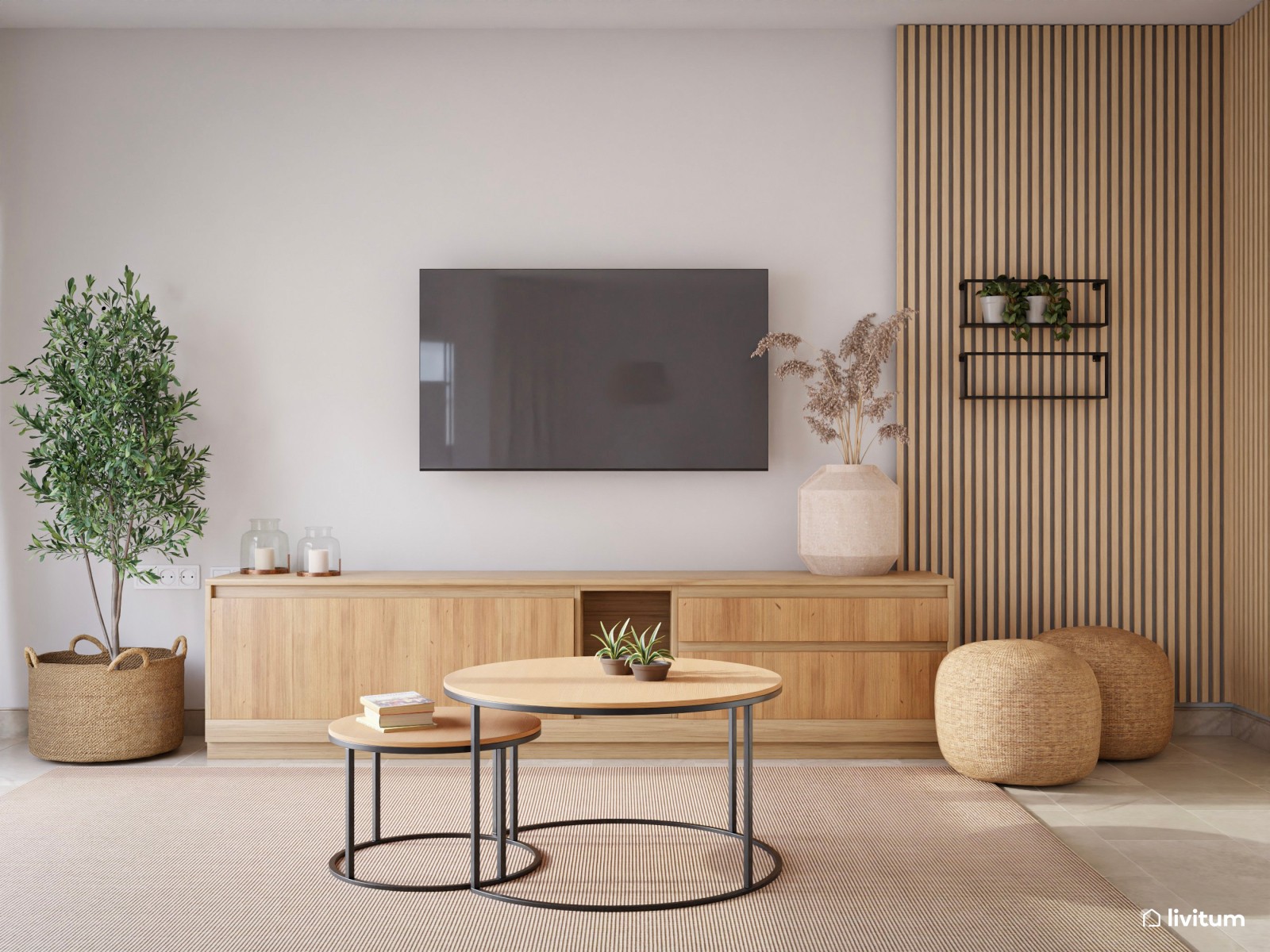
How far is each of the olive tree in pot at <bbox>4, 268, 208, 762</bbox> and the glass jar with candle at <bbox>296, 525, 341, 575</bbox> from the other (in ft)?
1.40

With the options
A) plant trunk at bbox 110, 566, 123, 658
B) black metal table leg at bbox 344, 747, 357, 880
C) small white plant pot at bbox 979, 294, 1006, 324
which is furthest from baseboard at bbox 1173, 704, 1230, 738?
plant trunk at bbox 110, 566, 123, 658

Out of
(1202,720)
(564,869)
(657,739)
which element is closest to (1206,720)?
(1202,720)

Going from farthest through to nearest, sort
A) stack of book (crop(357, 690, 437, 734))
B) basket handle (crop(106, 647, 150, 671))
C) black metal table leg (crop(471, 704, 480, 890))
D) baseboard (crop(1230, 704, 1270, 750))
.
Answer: baseboard (crop(1230, 704, 1270, 750)) < basket handle (crop(106, 647, 150, 671)) < stack of book (crop(357, 690, 437, 734)) < black metal table leg (crop(471, 704, 480, 890))

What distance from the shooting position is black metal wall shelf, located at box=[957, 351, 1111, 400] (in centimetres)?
425

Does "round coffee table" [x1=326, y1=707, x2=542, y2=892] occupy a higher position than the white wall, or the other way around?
the white wall

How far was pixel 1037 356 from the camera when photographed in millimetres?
4293

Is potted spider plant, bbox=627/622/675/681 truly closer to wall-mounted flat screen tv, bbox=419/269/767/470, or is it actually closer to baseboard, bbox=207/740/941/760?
baseboard, bbox=207/740/941/760

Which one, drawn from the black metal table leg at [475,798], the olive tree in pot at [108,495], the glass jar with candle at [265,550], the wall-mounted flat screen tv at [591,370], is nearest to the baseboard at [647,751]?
the olive tree in pot at [108,495]

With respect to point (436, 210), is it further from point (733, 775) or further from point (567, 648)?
point (733, 775)

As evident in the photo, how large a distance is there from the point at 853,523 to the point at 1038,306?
1.24 metres

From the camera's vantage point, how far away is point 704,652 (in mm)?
3834

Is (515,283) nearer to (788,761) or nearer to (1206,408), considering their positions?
(788,761)

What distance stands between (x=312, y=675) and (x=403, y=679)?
0.35m

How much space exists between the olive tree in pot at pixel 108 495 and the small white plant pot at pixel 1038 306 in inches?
137
